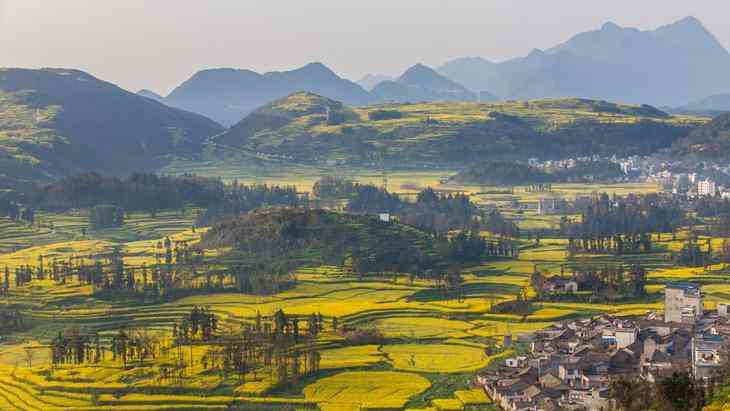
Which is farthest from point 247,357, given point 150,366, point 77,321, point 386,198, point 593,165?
point 593,165

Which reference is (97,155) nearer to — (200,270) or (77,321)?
(200,270)

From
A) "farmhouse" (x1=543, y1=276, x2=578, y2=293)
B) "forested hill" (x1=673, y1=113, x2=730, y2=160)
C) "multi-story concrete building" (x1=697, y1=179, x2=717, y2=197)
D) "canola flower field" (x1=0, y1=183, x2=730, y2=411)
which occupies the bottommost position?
"canola flower field" (x1=0, y1=183, x2=730, y2=411)

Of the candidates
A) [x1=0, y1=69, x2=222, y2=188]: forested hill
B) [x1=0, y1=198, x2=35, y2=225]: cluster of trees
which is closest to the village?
[x1=0, y1=198, x2=35, y2=225]: cluster of trees

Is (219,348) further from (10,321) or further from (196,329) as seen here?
(10,321)

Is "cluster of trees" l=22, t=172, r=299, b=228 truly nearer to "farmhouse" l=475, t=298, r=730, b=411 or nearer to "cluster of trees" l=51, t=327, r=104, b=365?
"cluster of trees" l=51, t=327, r=104, b=365

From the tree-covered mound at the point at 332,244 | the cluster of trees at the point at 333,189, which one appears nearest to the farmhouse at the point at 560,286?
the tree-covered mound at the point at 332,244

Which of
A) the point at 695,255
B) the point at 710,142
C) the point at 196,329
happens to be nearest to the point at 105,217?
the point at 196,329

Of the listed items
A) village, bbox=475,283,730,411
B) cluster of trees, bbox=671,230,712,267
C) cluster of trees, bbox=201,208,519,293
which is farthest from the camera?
cluster of trees, bbox=201,208,519,293
